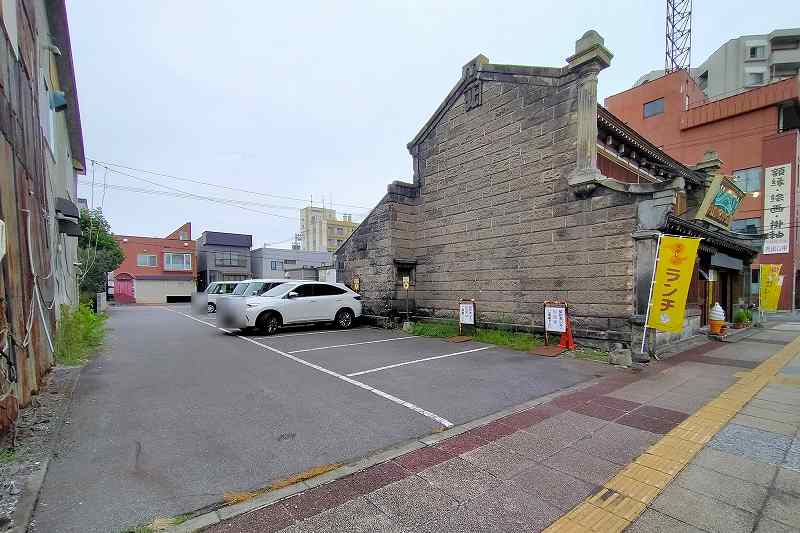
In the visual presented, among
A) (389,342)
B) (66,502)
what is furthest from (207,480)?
(389,342)

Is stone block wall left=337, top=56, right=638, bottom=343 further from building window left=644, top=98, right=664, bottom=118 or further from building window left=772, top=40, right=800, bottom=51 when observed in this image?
building window left=772, top=40, right=800, bottom=51

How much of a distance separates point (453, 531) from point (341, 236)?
68.5 m

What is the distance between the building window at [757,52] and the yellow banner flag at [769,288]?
32360mm

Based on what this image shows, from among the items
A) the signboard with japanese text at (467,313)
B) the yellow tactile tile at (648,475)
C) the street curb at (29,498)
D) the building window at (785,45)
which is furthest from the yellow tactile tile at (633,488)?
the building window at (785,45)

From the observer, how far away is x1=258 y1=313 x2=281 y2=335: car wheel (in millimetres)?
10686

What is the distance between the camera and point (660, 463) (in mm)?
3234

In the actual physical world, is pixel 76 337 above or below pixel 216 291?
above

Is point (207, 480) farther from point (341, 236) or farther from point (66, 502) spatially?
point (341, 236)

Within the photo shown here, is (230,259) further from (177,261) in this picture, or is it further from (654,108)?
(654,108)

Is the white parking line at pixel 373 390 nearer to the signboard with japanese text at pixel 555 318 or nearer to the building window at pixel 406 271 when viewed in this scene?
the signboard with japanese text at pixel 555 318

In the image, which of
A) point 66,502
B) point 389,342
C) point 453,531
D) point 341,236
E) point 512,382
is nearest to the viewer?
point 453,531

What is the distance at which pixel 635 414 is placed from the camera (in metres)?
4.45

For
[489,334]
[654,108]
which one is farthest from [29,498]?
[654,108]

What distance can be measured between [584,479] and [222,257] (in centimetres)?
4374
